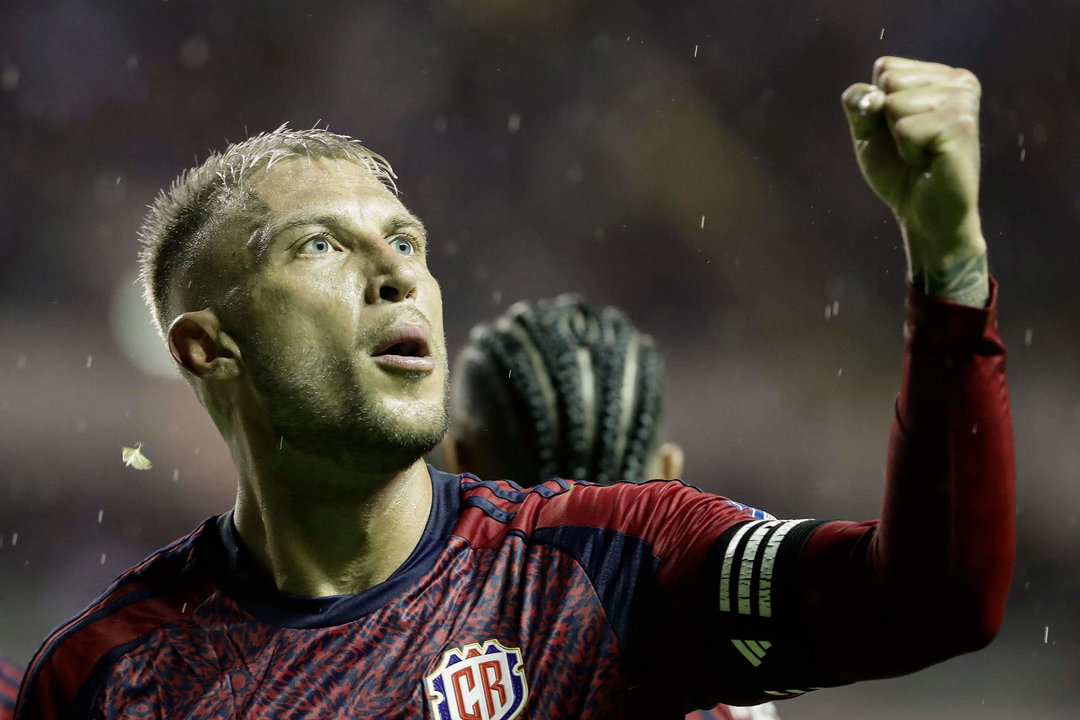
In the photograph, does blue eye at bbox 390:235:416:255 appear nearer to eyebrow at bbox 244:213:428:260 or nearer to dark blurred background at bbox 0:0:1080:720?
eyebrow at bbox 244:213:428:260

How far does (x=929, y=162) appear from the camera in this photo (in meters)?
1.65

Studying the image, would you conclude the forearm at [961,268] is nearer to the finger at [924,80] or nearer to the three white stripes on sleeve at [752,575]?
the finger at [924,80]

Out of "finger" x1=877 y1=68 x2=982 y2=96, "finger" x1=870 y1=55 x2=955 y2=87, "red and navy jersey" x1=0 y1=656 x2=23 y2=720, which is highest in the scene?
"finger" x1=870 y1=55 x2=955 y2=87

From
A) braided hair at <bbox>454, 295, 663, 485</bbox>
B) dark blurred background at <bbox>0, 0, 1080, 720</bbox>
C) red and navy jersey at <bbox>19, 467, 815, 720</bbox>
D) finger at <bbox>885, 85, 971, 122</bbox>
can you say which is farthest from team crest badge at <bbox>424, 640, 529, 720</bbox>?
dark blurred background at <bbox>0, 0, 1080, 720</bbox>

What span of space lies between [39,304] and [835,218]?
6328 mm

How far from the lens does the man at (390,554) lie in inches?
74.5

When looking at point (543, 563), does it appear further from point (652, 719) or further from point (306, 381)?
point (306, 381)

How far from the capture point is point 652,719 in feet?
7.36

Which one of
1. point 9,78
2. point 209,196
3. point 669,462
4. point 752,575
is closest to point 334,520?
point 209,196

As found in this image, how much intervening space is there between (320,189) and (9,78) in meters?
7.05

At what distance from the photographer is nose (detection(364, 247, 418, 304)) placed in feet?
8.25

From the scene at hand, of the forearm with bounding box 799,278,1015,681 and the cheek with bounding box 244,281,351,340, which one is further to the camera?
the cheek with bounding box 244,281,351,340

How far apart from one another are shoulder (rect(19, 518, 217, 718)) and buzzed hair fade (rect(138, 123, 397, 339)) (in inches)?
24.1

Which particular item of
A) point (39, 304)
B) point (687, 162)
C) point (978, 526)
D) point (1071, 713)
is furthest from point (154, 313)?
point (1071, 713)
